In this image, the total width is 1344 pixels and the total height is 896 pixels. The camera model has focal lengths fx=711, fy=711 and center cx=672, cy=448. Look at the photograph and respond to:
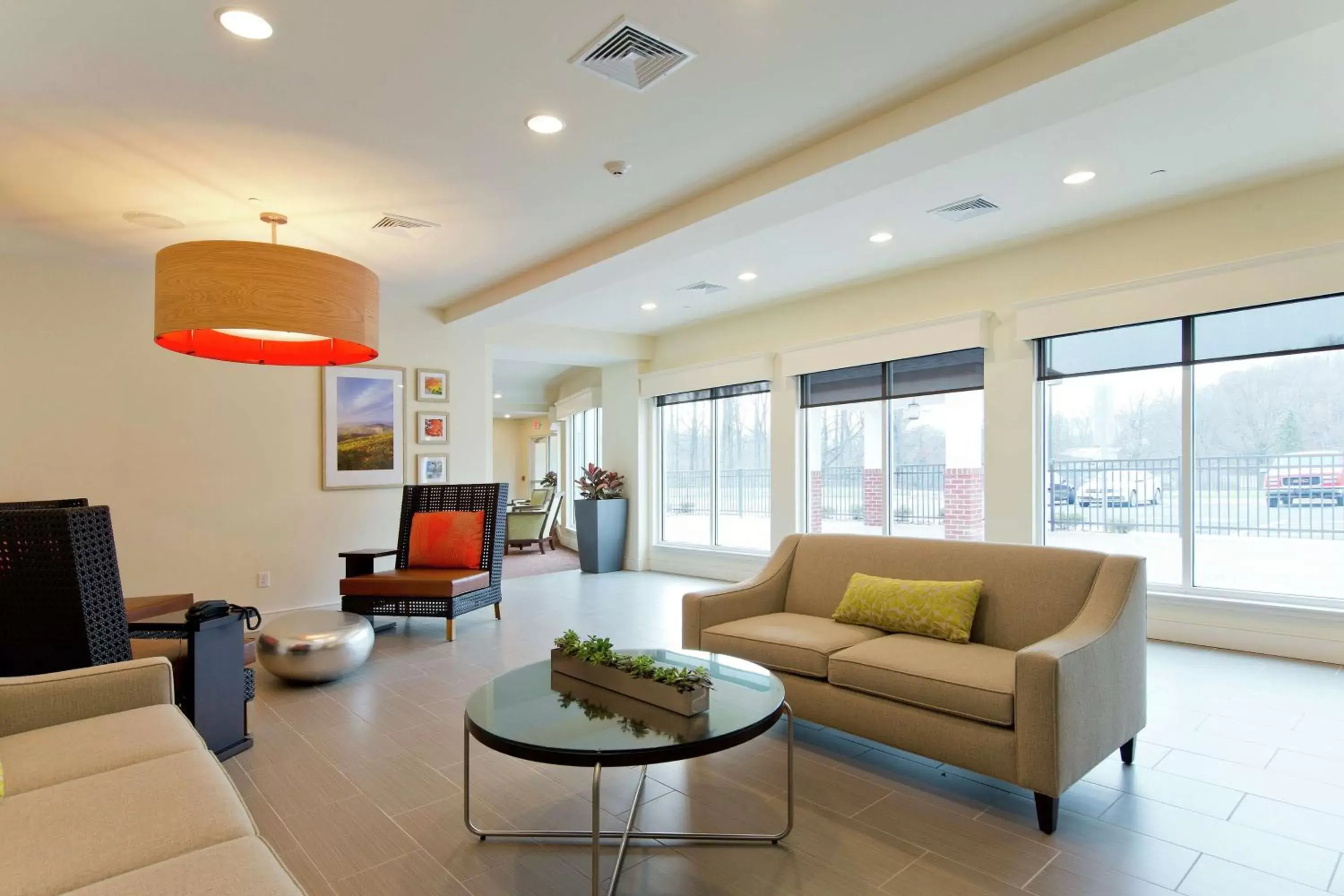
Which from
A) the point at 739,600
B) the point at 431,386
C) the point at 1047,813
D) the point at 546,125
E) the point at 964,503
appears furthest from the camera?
the point at 431,386

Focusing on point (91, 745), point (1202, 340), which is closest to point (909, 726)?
point (91, 745)

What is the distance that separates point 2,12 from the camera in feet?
7.89

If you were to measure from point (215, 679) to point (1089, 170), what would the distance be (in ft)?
16.4

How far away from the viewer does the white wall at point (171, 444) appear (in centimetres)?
507

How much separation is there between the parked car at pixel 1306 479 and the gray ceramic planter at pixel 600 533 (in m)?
6.00

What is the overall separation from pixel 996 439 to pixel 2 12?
5873 mm

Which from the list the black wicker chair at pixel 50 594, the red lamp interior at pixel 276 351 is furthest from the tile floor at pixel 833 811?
the red lamp interior at pixel 276 351

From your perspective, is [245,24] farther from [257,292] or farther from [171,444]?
[171,444]

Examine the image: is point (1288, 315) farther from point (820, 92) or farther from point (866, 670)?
point (866, 670)

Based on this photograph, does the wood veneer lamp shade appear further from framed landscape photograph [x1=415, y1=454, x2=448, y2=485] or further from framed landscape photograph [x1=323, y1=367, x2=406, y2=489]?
framed landscape photograph [x1=415, y1=454, x2=448, y2=485]

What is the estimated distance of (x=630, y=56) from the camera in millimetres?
2781

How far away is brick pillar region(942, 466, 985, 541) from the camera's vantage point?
18.8 ft

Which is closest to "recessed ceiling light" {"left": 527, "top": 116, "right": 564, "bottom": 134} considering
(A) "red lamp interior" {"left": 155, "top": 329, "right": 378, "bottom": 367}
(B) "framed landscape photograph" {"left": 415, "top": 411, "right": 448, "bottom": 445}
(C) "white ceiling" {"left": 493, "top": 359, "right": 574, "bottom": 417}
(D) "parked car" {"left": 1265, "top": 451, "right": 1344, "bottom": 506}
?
(A) "red lamp interior" {"left": 155, "top": 329, "right": 378, "bottom": 367}

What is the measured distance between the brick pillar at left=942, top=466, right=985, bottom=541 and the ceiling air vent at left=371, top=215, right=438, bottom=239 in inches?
174
